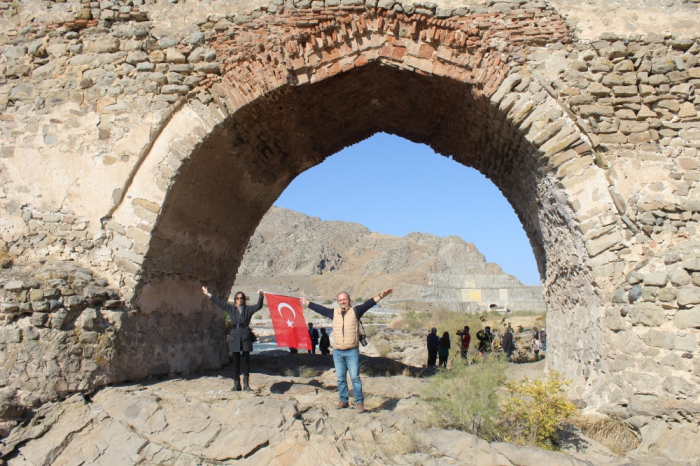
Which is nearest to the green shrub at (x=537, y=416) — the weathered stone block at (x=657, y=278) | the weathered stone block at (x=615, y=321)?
the weathered stone block at (x=615, y=321)

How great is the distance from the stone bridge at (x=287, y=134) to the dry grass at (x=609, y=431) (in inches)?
4.6

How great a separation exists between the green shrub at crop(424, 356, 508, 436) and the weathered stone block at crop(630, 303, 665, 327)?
1.36 metres

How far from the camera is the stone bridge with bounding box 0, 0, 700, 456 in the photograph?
4.43 meters

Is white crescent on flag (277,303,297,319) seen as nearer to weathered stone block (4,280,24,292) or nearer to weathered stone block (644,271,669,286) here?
weathered stone block (4,280,24,292)

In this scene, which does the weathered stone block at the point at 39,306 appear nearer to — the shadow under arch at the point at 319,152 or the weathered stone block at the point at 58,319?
the weathered stone block at the point at 58,319

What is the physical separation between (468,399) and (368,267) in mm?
65117

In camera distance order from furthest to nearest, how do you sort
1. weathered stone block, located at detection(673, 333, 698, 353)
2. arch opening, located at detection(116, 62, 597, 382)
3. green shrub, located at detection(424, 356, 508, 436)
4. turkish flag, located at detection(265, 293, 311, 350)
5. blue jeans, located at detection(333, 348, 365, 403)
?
turkish flag, located at detection(265, 293, 311, 350) < arch opening, located at detection(116, 62, 597, 382) < blue jeans, located at detection(333, 348, 365, 403) < green shrub, located at detection(424, 356, 508, 436) < weathered stone block, located at detection(673, 333, 698, 353)

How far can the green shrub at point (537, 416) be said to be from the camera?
4.02 m

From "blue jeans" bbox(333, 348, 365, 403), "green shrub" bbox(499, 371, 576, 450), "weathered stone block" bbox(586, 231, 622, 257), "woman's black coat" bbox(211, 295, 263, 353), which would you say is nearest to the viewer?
"green shrub" bbox(499, 371, 576, 450)

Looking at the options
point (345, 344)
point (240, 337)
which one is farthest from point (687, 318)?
point (240, 337)

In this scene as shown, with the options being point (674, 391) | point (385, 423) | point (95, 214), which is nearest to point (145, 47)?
point (95, 214)

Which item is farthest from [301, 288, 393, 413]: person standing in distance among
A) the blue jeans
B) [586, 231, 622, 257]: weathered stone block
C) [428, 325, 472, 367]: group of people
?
[428, 325, 472, 367]: group of people

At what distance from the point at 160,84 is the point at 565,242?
4788mm

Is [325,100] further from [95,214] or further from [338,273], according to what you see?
[338,273]
